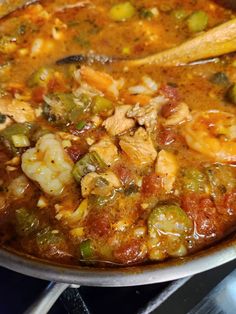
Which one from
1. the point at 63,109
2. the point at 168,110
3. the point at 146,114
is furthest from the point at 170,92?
the point at 63,109

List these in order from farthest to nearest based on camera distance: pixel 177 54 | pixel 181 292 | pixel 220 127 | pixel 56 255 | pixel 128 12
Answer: pixel 128 12
pixel 177 54
pixel 220 127
pixel 181 292
pixel 56 255

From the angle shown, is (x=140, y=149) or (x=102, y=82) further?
(x=102, y=82)

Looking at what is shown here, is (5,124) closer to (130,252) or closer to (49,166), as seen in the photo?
(49,166)

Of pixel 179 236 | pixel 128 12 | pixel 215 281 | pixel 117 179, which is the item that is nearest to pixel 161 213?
pixel 179 236

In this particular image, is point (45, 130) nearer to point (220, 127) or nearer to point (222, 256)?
point (220, 127)

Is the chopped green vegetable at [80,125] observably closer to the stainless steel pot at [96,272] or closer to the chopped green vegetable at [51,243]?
the chopped green vegetable at [51,243]

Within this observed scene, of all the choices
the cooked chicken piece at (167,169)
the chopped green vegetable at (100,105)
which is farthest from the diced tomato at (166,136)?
the chopped green vegetable at (100,105)
